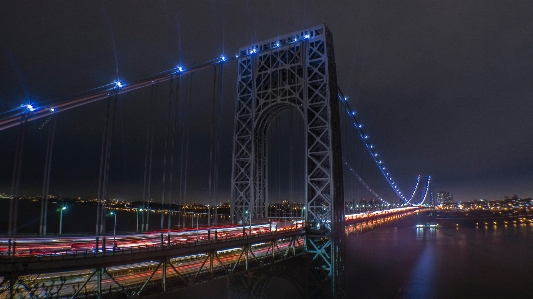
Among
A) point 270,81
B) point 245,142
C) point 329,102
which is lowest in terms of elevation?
point 245,142

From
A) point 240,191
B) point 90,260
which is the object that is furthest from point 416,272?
point 90,260

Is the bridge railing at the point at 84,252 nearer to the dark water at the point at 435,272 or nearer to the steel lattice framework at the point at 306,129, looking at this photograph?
the dark water at the point at 435,272

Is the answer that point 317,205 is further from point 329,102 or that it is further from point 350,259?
point 350,259

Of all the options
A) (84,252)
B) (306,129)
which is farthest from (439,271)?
(84,252)

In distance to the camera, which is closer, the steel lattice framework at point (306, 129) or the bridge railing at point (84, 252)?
the bridge railing at point (84, 252)

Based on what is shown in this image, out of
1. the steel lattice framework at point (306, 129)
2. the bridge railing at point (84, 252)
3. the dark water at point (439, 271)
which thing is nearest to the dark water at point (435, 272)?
the dark water at point (439, 271)

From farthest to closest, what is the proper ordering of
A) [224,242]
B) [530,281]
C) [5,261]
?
[530,281]
[224,242]
[5,261]

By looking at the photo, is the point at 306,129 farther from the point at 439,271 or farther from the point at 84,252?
the point at 439,271

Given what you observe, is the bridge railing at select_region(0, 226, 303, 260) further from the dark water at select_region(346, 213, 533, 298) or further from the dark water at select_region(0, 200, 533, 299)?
the dark water at select_region(346, 213, 533, 298)
